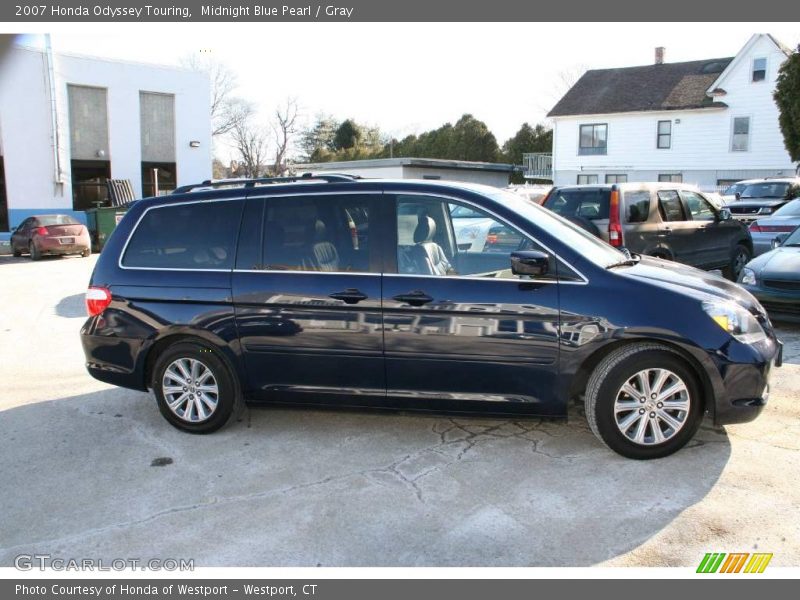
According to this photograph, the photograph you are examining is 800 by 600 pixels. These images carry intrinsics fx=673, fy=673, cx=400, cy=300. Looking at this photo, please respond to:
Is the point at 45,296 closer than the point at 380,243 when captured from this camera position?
No

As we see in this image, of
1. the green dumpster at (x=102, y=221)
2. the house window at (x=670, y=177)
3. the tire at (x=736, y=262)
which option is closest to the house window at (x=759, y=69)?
the house window at (x=670, y=177)

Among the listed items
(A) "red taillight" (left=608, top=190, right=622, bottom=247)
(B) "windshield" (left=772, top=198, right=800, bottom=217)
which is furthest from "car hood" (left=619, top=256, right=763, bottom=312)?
(B) "windshield" (left=772, top=198, right=800, bottom=217)

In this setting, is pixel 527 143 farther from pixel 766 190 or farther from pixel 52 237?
pixel 52 237

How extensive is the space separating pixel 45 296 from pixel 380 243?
995 centimetres

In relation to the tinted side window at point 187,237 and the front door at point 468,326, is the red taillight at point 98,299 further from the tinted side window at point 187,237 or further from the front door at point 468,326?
the front door at point 468,326

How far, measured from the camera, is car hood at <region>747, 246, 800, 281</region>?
7.80 metres

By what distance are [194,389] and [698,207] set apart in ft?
27.1

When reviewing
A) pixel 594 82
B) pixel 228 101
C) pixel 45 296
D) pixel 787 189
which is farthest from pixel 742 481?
pixel 228 101

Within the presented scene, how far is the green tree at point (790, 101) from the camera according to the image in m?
24.9

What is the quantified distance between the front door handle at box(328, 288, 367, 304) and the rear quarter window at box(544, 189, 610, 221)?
5640mm

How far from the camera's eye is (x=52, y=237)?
63.6ft

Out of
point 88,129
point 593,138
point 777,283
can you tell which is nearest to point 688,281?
point 777,283
